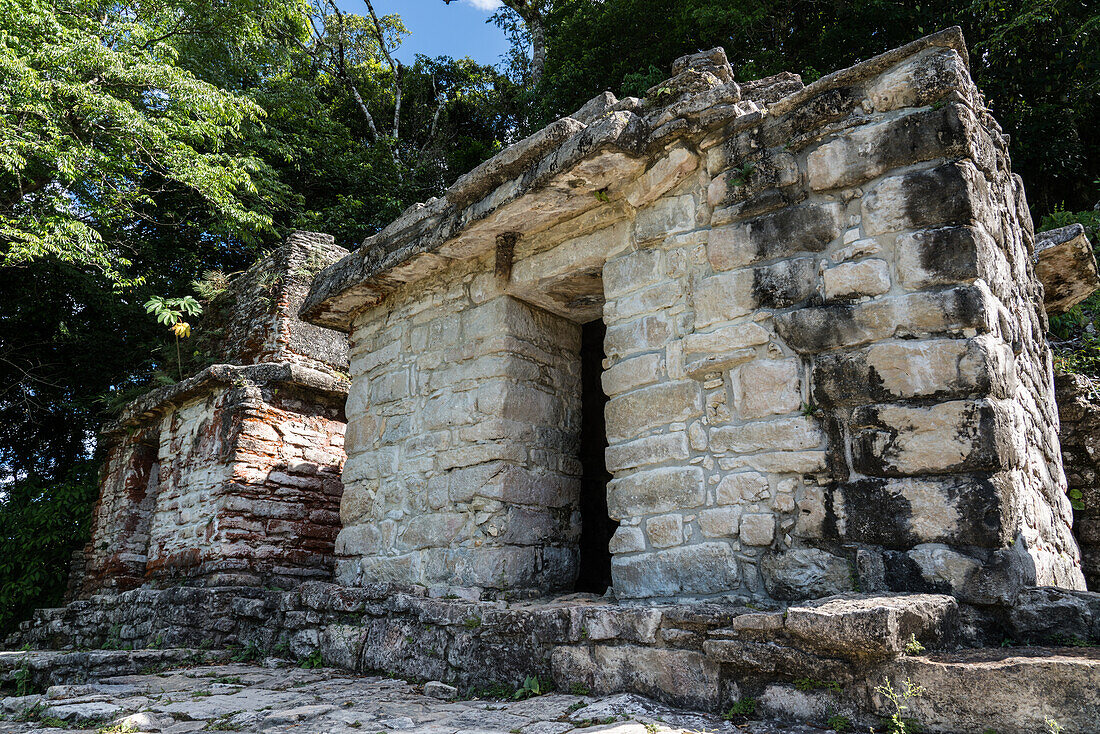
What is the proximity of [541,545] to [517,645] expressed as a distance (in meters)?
Result: 0.84

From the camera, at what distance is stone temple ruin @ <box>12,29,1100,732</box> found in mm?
2479

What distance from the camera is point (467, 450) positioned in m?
4.12

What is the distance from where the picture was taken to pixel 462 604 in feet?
11.7

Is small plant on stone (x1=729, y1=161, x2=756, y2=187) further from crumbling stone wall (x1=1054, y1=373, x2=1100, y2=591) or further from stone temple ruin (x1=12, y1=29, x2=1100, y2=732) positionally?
crumbling stone wall (x1=1054, y1=373, x2=1100, y2=591)

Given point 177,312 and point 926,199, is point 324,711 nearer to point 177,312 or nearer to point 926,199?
point 926,199

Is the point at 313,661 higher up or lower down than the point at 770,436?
lower down

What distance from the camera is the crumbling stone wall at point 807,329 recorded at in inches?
104

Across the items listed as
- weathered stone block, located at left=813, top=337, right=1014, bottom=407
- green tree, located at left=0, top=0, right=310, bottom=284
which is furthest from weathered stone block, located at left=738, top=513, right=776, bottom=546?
green tree, located at left=0, top=0, right=310, bottom=284

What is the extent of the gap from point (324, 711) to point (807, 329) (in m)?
2.61

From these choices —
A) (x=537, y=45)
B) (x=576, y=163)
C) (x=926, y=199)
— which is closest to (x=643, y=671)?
(x=926, y=199)

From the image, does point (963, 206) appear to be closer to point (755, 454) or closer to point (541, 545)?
point (755, 454)

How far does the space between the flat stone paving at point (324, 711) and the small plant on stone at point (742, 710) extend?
42 mm

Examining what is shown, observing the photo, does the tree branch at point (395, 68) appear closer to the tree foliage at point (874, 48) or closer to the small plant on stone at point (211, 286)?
the tree foliage at point (874, 48)

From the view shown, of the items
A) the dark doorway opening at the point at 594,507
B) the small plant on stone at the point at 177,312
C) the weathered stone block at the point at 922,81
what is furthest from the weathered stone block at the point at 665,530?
the small plant on stone at the point at 177,312
